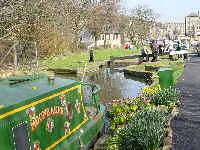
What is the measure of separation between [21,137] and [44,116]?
68 centimetres

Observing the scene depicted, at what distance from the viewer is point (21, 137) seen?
4277 millimetres

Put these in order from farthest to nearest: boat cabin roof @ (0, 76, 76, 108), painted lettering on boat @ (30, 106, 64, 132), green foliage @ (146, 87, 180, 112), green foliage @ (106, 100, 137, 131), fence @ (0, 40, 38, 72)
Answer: fence @ (0, 40, 38, 72) < green foliage @ (146, 87, 180, 112) < green foliage @ (106, 100, 137, 131) < painted lettering on boat @ (30, 106, 64, 132) < boat cabin roof @ (0, 76, 76, 108)

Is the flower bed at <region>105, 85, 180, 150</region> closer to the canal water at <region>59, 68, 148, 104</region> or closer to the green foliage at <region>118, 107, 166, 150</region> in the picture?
the green foliage at <region>118, 107, 166, 150</region>

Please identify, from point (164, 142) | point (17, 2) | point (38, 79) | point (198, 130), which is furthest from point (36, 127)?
point (17, 2)

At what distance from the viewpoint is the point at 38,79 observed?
5875 millimetres

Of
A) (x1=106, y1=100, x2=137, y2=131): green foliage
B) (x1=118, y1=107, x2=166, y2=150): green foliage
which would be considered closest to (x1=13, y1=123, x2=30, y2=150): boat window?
(x1=118, y1=107, x2=166, y2=150): green foliage

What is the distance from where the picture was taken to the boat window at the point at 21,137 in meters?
4.14

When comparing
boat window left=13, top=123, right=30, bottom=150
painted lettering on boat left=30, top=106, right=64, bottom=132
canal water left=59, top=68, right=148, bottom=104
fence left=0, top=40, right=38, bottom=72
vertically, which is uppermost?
fence left=0, top=40, right=38, bottom=72

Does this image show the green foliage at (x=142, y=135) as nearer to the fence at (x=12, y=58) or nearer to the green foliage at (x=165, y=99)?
the green foliage at (x=165, y=99)

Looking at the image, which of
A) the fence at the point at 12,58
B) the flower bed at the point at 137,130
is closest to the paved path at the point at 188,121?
the flower bed at the point at 137,130

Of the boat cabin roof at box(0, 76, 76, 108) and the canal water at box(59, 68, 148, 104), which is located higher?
the boat cabin roof at box(0, 76, 76, 108)

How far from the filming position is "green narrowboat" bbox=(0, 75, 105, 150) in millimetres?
4113

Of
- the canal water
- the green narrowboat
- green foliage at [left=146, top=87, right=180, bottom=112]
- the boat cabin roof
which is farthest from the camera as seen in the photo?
the canal water

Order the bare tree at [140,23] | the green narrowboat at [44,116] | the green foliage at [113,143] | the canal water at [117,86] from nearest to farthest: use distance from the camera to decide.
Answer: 1. the green narrowboat at [44,116]
2. the green foliage at [113,143]
3. the canal water at [117,86]
4. the bare tree at [140,23]
